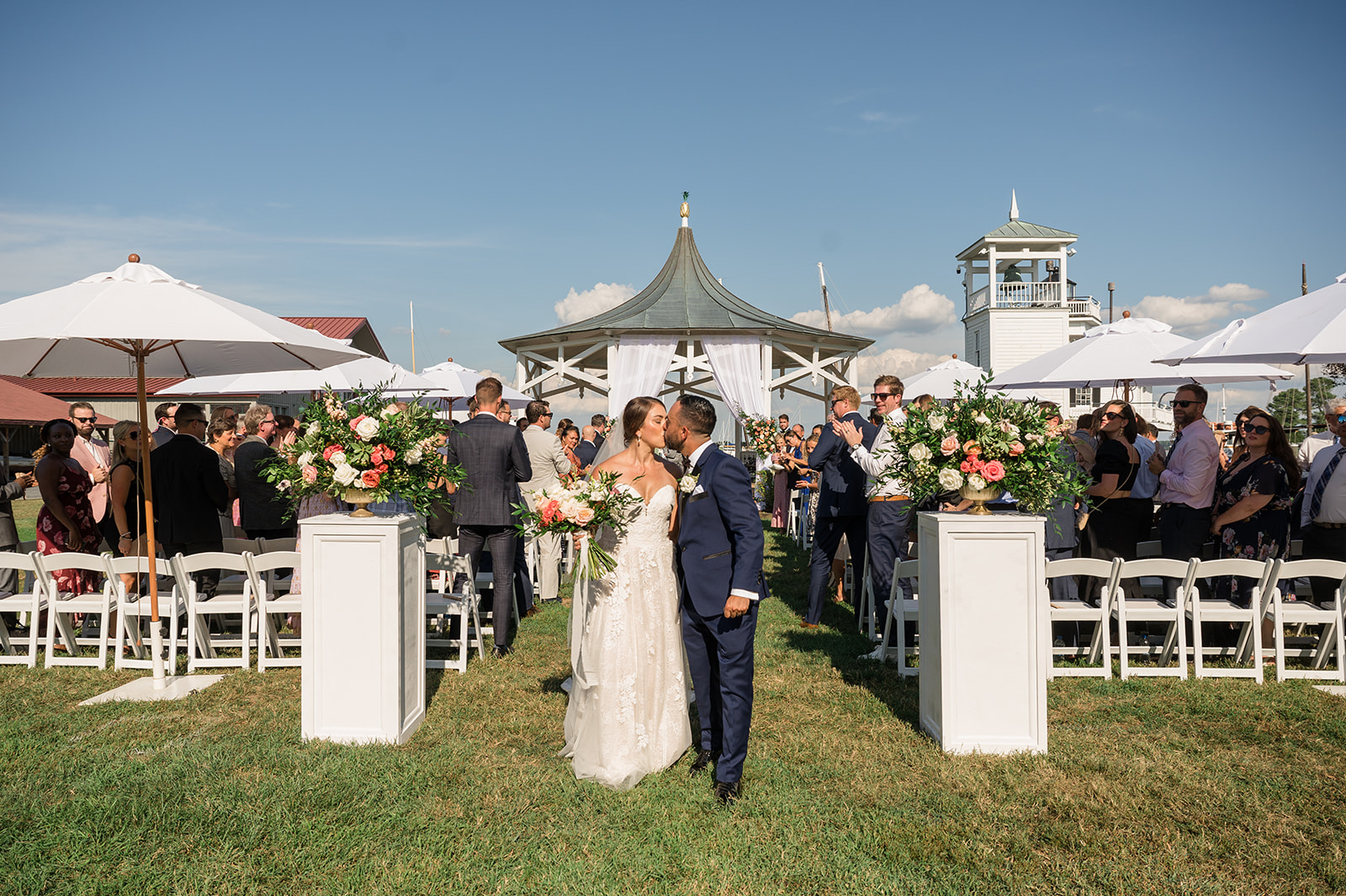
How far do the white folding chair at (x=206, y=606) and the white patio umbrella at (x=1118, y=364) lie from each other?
332 inches

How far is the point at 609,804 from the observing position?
420cm

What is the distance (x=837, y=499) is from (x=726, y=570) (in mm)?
3690

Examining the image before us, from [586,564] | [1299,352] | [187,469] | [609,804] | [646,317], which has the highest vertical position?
[646,317]

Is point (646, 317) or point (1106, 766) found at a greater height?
point (646, 317)

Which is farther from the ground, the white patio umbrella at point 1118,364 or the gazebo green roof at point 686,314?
the gazebo green roof at point 686,314

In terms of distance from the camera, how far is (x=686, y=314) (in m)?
18.0

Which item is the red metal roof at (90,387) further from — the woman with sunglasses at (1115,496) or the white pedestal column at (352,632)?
the woman with sunglasses at (1115,496)

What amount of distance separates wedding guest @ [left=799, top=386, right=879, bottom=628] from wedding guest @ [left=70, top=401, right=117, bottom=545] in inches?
288

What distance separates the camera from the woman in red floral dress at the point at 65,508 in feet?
24.3

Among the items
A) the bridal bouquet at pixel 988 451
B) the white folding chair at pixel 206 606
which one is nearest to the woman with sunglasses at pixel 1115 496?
the bridal bouquet at pixel 988 451

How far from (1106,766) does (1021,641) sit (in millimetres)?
753

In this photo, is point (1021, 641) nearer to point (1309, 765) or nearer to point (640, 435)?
point (1309, 765)

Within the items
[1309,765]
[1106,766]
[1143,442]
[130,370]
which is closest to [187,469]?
[130,370]

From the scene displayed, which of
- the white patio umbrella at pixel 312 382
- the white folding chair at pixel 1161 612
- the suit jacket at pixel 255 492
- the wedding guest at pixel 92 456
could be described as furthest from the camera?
the white patio umbrella at pixel 312 382
